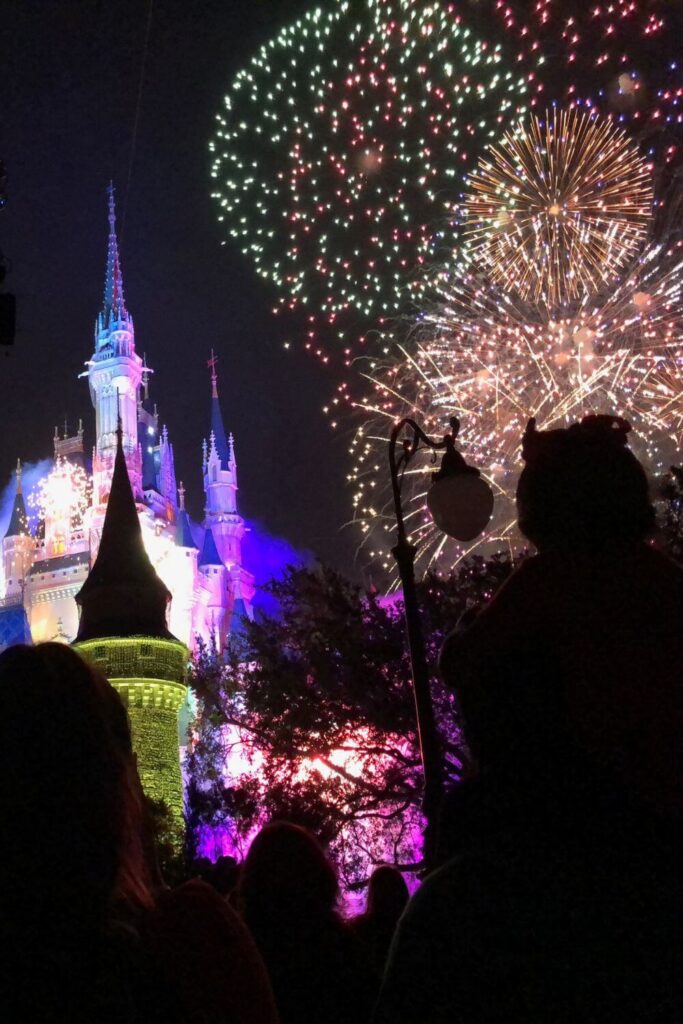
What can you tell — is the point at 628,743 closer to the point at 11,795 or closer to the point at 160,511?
the point at 11,795

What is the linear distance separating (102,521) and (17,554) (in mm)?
7914

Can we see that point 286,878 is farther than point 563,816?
Yes

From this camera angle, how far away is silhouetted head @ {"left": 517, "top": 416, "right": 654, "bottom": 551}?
2.35m

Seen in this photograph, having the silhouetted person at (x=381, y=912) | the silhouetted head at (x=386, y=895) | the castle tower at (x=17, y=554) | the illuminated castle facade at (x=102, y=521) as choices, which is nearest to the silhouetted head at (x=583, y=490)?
the silhouetted person at (x=381, y=912)

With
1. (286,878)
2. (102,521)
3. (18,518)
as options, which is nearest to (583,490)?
(286,878)

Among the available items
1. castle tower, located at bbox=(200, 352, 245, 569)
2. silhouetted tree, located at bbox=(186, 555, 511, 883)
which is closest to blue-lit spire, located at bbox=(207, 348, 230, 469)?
castle tower, located at bbox=(200, 352, 245, 569)

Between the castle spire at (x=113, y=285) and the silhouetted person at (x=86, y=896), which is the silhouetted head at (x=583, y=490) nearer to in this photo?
the silhouetted person at (x=86, y=896)

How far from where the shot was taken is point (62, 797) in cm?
204

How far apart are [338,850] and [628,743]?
20256 mm

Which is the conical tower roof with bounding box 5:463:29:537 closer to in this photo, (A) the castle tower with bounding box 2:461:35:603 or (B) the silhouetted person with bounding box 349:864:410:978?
(A) the castle tower with bounding box 2:461:35:603

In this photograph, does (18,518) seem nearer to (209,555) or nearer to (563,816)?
(209,555)

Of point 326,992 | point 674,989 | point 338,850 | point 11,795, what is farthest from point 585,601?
point 338,850

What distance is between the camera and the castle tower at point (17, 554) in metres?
68.9

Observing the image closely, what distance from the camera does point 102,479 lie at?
2613 inches
